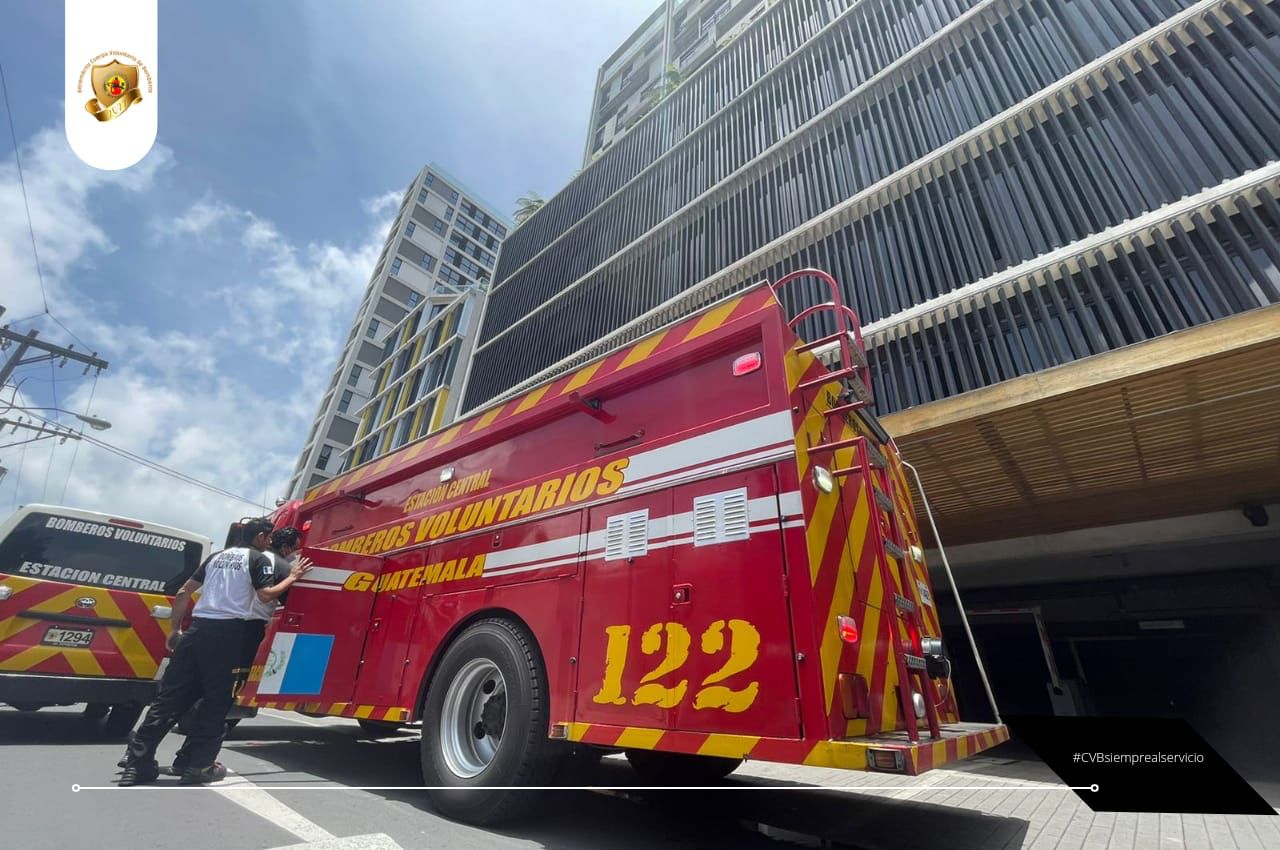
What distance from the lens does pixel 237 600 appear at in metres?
3.93

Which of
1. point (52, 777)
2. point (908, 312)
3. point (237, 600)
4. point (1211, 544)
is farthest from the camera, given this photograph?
point (908, 312)

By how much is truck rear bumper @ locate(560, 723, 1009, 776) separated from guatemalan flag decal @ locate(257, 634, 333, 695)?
2722 mm

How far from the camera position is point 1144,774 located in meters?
4.98

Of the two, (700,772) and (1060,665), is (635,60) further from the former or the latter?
(700,772)

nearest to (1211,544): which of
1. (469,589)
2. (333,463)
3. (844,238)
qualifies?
(844,238)

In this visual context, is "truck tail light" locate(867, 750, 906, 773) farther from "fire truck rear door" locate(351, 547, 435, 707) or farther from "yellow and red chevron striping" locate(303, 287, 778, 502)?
"fire truck rear door" locate(351, 547, 435, 707)

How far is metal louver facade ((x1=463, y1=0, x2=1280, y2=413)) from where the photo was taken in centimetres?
690

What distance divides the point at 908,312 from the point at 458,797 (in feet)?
29.8

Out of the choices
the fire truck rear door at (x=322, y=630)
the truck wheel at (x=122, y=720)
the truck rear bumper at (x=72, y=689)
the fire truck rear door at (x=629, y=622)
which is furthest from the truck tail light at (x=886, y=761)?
A: the truck wheel at (x=122, y=720)

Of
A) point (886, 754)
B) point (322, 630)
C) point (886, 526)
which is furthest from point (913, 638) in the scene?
point (322, 630)

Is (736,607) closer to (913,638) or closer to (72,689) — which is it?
(913,638)

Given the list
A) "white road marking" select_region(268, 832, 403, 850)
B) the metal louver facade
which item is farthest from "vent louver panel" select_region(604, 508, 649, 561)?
the metal louver facade

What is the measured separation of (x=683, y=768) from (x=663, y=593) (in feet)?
7.51

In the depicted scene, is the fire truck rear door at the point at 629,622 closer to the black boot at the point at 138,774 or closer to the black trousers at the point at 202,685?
the black trousers at the point at 202,685
